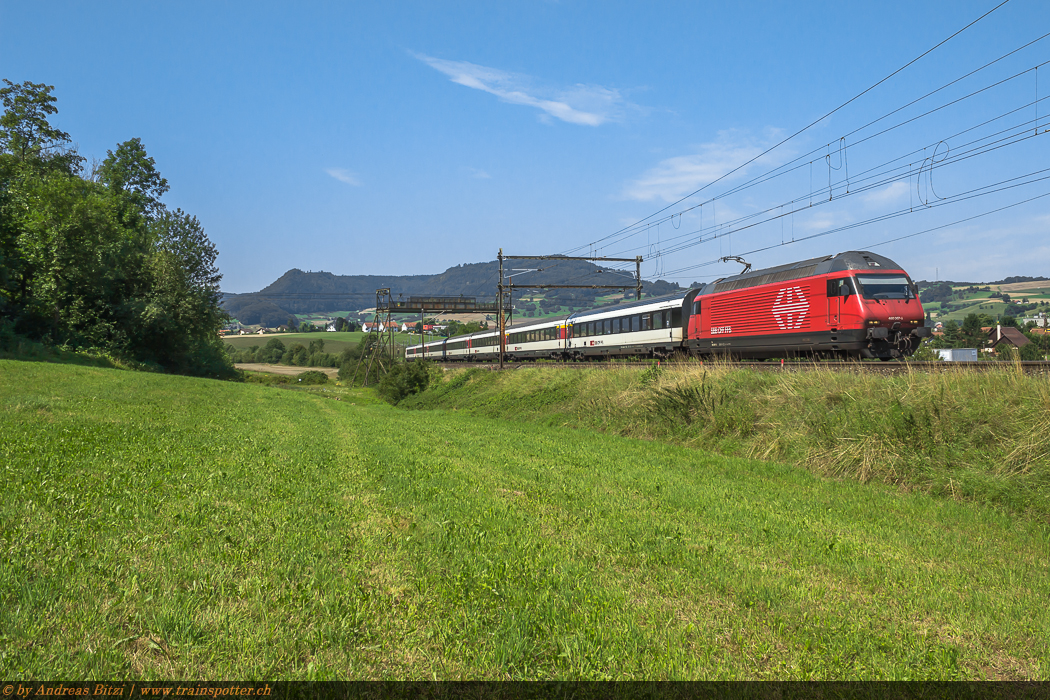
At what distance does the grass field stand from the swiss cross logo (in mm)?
14175

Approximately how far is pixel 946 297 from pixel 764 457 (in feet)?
315

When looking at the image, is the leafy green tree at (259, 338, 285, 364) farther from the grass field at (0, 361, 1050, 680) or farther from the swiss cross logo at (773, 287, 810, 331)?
the grass field at (0, 361, 1050, 680)

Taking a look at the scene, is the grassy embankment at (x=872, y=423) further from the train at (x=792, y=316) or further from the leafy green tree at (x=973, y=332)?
the leafy green tree at (x=973, y=332)

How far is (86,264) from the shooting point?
40312 mm

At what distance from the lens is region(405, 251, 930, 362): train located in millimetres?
20219

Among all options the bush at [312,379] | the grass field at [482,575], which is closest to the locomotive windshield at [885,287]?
the grass field at [482,575]

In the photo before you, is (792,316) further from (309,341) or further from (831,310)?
(309,341)

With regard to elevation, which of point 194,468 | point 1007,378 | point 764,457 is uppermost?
point 1007,378

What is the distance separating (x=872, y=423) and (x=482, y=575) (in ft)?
28.9

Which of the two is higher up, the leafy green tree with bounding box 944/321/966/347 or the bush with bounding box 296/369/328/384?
the leafy green tree with bounding box 944/321/966/347

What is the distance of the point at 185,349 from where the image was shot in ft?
175

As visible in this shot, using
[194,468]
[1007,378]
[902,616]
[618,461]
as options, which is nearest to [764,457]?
[618,461]

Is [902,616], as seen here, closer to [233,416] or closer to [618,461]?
[618,461]

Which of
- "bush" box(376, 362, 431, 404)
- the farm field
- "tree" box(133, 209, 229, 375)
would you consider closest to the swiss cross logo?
"bush" box(376, 362, 431, 404)
